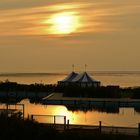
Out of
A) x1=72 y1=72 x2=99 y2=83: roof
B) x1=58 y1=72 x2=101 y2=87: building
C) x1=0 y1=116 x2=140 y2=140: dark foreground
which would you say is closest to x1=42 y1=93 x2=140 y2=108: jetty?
x1=58 y1=72 x2=101 y2=87: building

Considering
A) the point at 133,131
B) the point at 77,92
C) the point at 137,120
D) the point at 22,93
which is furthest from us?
the point at 22,93

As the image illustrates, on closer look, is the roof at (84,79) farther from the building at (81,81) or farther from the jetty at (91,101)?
the jetty at (91,101)

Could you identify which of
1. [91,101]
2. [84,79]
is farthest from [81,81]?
[91,101]

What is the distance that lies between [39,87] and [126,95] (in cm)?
1632

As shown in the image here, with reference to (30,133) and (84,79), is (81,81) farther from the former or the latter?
(30,133)

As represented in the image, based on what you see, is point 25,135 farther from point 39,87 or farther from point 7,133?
point 39,87

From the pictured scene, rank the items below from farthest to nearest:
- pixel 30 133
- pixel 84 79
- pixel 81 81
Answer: pixel 84 79
pixel 81 81
pixel 30 133

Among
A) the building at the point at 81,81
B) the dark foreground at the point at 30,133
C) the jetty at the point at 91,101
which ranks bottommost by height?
the dark foreground at the point at 30,133

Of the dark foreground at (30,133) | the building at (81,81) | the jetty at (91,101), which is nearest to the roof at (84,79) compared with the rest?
the building at (81,81)

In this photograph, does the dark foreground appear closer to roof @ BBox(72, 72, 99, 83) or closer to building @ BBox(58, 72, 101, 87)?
building @ BBox(58, 72, 101, 87)

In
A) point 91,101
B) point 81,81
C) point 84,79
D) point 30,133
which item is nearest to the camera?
point 30,133

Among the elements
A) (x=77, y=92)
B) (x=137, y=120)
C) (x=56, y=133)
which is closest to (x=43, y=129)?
(x=56, y=133)

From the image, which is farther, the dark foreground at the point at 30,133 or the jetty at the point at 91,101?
the jetty at the point at 91,101

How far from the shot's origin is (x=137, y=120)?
1902 inches
